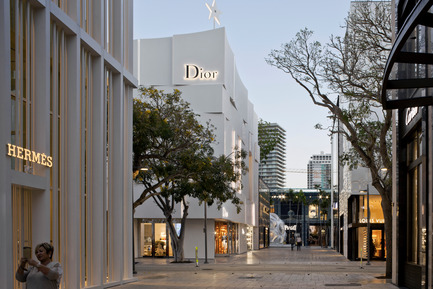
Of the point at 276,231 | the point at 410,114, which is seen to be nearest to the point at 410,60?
the point at 410,114

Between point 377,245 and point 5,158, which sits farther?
point 377,245

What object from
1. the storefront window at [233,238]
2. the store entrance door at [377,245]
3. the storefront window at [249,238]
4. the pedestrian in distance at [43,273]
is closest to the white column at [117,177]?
the pedestrian in distance at [43,273]

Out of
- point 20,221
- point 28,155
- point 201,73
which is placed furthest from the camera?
point 201,73

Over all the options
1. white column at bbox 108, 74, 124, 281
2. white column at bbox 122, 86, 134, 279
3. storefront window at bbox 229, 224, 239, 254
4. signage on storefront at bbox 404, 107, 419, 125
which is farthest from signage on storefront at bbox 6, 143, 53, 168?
storefront window at bbox 229, 224, 239, 254

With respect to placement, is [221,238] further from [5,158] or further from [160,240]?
[5,158]

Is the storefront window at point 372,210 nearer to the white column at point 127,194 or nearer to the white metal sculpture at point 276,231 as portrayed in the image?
the white column at point 127,194

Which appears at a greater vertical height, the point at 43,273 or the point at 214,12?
the point at 214,12

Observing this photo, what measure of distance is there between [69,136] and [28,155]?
3702 mm

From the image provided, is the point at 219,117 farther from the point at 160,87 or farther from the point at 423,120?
the point at 423,120

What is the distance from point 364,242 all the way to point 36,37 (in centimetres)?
3704

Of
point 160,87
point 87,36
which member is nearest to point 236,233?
point 160,87

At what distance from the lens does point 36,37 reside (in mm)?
16797

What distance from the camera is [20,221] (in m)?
16.0

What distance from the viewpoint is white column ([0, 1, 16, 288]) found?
45.5 feet
